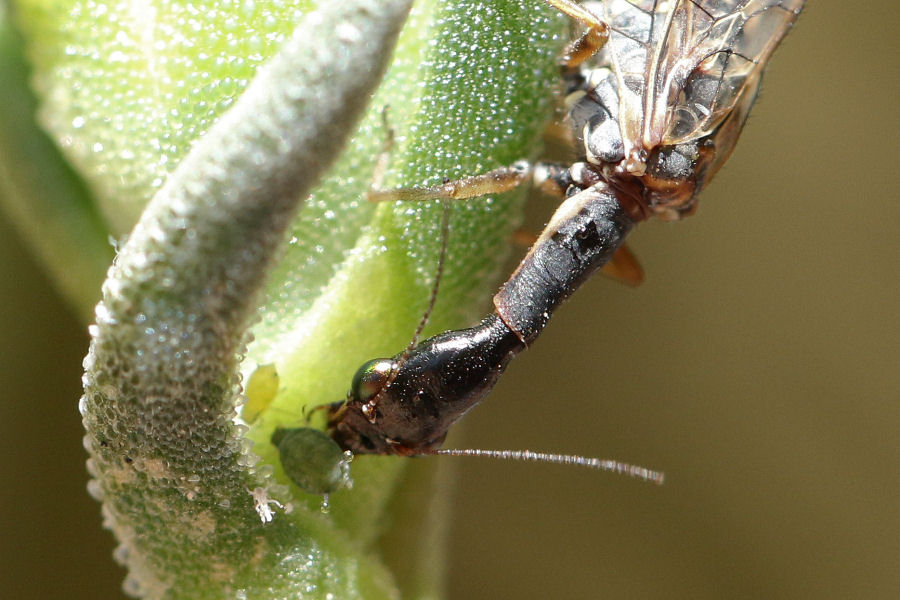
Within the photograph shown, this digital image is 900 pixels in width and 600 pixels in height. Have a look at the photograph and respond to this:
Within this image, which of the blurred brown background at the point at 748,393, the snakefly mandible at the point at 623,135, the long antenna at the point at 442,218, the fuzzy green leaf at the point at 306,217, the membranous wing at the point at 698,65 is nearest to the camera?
the fuzzy green leaf at the point at 306,217

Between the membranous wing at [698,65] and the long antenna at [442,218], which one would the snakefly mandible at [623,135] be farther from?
the long antenna at [442,218]

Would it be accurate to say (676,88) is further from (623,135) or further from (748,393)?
(748,393)

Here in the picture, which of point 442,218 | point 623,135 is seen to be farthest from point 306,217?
point 623,135

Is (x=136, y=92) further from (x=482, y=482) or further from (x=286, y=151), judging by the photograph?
(x=482, y=482)

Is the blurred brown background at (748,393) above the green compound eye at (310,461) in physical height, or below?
below

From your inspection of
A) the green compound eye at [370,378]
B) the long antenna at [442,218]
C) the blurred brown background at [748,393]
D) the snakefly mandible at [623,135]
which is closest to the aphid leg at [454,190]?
the long antenna at [442,218]

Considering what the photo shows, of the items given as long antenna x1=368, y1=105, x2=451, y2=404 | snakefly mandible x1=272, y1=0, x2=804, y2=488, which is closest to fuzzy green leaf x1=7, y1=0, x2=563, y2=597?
long antenna x1=368, y1=105, x2=451, y2=404
